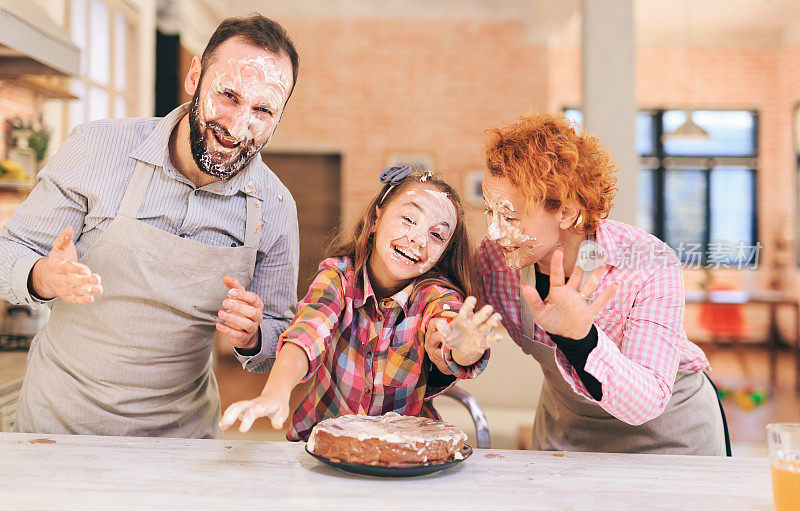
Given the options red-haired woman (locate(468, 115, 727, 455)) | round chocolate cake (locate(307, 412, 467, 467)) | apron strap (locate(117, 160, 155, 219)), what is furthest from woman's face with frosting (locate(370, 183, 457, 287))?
apron strap (locate(117, 160, 155, 219))

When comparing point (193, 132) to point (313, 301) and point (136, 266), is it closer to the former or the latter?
point (136, 266)

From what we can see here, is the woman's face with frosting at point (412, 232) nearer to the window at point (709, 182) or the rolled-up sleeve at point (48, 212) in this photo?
the rolled-up sleeve at point (48, 212)

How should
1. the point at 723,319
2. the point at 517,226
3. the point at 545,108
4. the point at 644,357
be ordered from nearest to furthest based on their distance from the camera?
the point at 644,357
the point at 517,226
the point at 723,319
the point at 545,108

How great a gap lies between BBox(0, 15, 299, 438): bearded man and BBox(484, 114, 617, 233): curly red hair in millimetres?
570

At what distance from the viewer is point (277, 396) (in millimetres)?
1217

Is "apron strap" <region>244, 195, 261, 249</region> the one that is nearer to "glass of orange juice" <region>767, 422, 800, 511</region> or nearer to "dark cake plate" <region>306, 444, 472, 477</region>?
"dark cake plate" <region>306, 444, 472, 477</region>

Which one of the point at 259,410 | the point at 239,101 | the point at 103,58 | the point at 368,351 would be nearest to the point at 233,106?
the point at 239,101

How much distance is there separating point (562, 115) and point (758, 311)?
790cm

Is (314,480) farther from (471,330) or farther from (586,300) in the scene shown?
(586,300)

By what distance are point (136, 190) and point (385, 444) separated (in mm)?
875

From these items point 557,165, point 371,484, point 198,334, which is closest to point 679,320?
point 557,165

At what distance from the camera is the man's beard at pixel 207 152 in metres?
1.61

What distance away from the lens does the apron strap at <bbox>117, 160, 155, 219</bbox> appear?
1.57 metres

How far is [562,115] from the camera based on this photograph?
164 centimetres
